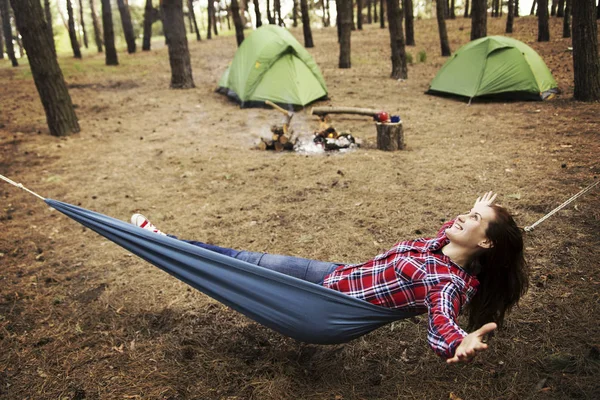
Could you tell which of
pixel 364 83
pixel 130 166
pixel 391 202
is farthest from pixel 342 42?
pixel 391 202

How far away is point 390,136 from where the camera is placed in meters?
5.04

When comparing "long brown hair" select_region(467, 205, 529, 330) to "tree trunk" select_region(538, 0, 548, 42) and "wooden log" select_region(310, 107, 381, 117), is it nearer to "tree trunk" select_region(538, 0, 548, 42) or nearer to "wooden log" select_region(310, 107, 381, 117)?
"wooden log" select_region(310, 107, 381, 117)

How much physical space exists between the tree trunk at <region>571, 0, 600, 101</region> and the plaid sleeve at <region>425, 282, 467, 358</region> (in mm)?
5863

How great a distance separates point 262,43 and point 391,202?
4973 millimetres

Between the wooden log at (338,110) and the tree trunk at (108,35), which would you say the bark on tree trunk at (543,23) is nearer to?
the wooden log at (338,110)

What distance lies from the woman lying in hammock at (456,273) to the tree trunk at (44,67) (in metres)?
5.73

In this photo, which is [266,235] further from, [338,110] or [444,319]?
[338,110]

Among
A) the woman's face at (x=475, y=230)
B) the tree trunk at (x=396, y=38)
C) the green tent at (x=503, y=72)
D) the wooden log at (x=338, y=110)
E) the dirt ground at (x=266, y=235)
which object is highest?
the tree trunk at (x=396, y=38)

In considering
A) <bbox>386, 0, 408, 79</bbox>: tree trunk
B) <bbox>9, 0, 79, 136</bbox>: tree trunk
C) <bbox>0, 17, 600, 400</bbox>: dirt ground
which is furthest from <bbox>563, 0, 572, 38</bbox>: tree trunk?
<bbox>9, 0, 79, 136</bbox>: tree trunk

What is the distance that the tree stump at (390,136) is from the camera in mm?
5004

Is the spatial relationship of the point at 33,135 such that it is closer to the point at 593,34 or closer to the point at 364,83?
the point at 364,83

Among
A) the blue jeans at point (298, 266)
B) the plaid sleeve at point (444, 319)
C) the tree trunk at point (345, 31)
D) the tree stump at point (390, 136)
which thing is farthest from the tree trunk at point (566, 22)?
the plaid sleeve at point (444, 319)

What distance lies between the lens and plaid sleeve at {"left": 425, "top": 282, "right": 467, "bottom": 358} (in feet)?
4.56

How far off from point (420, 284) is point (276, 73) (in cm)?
646
